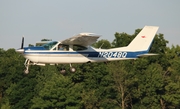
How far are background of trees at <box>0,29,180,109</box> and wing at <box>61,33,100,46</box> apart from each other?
24292 mm

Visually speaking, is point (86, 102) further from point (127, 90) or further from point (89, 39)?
point (89, 39)

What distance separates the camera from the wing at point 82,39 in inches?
970

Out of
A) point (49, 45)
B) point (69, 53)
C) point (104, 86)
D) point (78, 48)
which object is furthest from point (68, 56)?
point (104, 86)

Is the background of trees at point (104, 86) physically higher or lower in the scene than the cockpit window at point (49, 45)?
lower

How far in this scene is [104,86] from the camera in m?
57.6

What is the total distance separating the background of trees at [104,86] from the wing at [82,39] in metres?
24.3

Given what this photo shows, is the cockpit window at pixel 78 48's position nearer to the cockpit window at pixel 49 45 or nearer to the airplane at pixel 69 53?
the airplane at pixel 69 53

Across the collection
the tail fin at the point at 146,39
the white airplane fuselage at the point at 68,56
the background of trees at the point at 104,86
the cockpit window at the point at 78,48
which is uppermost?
the tail fin at the point at 146,39

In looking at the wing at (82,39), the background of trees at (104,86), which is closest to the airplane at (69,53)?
the wing at (82,39)

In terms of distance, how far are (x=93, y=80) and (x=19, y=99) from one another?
32.8 ft

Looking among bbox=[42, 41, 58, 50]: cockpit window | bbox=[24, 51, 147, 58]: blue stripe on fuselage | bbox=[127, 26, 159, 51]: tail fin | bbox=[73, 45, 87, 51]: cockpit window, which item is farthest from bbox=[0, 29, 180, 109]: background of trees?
bbox=[42, 41, 58, 50]: cockpit window

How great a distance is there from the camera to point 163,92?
184ft

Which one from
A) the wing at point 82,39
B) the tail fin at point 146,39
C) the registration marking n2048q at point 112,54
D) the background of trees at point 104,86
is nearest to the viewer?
the wing at point 82,39

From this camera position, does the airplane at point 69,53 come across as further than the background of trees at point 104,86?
No
